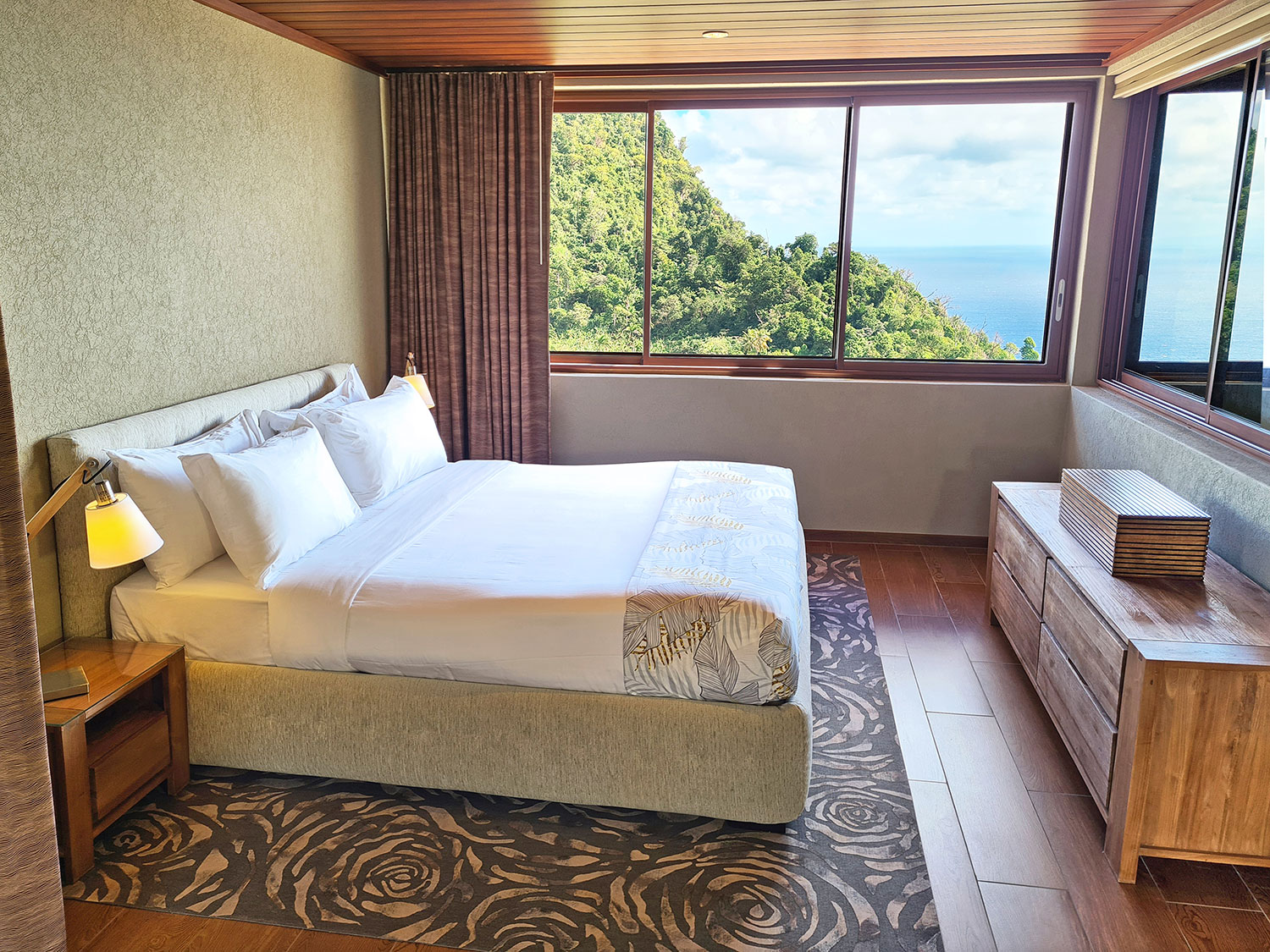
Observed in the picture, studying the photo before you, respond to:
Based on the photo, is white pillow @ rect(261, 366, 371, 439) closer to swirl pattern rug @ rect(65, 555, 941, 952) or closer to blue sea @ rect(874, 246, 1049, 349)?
swirl pattern rug @ rect(65, 555, 941, 952)

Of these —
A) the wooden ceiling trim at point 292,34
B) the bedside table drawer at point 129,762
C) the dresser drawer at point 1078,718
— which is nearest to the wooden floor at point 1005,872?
the dresser drawer at point 1078,718

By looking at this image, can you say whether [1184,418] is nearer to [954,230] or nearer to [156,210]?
[954,230]

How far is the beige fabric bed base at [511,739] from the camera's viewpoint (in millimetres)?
2457

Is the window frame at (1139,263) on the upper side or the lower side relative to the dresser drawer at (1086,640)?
upper

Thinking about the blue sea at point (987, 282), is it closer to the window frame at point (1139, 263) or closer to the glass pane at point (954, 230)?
the glass pane at point (954, 230)

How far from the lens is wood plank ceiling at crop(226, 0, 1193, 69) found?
3395 mm

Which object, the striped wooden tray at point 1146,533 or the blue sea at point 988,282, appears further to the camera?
the blue sea at point 988,282

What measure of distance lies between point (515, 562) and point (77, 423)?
1307mm

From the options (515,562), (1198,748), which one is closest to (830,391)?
(515,562)

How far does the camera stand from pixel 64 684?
2.33 m

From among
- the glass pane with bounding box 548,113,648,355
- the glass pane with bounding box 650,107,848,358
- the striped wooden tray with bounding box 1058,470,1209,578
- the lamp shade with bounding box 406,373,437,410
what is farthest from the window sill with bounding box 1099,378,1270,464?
the lamp shade with bounding box 406,373,437,410

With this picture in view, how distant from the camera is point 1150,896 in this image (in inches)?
89.1

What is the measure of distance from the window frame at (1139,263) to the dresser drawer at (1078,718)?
981 mm

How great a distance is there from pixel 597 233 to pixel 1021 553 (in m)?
2.79
